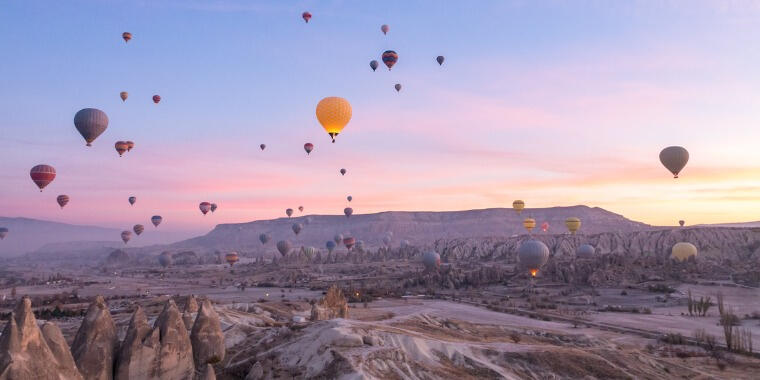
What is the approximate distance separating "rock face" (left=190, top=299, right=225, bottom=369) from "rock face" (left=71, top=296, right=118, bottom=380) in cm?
364

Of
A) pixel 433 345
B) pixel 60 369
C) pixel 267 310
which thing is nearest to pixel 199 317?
pixel 60 369

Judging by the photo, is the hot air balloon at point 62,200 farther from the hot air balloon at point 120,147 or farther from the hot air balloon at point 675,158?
the hot air balloon at point 675,158

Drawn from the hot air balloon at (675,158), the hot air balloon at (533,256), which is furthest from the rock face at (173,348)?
the hot air balloon at (675,158)

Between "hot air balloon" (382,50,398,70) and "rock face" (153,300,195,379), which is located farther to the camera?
"hot air balloon" (382,50,398,70)

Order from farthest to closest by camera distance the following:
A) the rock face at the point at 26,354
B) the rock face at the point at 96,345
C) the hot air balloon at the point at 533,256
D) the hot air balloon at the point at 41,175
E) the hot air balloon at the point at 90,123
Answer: the hot air balloon at the point at 533,256, the hot air balloon at the point at 41,175, the hot air balloon at the point at 90,123, the rock face at the point at 96,345, the rock face at the point at 26,354

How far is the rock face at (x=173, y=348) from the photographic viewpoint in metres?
19.2

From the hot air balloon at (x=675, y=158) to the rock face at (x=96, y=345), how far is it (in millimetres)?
62708

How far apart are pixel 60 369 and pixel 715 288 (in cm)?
7348

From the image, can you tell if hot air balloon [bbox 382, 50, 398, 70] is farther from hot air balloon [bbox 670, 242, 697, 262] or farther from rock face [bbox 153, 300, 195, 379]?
hot air balloon [bbox 670, 242, 697, 262]

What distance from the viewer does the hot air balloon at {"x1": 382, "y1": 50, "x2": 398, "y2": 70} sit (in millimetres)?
66688

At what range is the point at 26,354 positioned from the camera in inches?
532

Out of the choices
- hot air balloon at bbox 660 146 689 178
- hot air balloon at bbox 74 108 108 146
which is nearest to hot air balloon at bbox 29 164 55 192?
hot air balloon at bbox 74 108 108 146

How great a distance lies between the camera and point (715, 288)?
69.4 metres

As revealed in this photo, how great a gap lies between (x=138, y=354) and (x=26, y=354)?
526 centimetres
